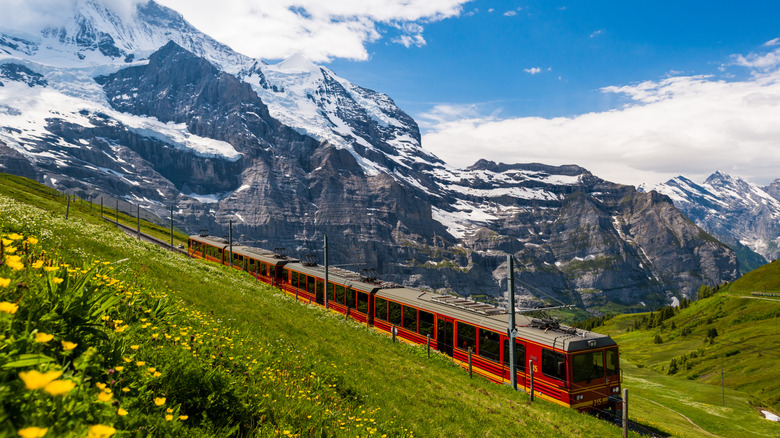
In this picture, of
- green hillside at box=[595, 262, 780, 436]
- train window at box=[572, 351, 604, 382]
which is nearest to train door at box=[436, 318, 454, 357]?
train window at box=[572, 351, 604, 382]

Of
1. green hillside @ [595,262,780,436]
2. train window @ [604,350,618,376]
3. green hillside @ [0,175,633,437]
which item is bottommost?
green hillside @ [595,262,780,436]

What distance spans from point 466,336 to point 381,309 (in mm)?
8566

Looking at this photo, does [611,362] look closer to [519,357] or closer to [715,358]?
[519,357]

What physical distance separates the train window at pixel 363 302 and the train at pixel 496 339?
0.26 ft

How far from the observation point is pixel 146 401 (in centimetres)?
434

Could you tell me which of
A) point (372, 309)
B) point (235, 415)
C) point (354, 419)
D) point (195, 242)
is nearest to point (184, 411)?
point (235, 415)

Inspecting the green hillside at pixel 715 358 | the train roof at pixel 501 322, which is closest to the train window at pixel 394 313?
the train roof at pixel 501 322

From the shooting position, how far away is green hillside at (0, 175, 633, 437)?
2684 mm

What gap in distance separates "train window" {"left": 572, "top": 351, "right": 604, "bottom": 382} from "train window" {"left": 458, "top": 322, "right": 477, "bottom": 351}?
5.67 metres

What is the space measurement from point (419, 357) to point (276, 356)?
12405mm

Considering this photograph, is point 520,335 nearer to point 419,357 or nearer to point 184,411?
point 419,357

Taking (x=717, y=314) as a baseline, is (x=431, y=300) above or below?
above

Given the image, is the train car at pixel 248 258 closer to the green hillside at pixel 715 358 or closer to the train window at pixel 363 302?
the train window at pixel 363 302

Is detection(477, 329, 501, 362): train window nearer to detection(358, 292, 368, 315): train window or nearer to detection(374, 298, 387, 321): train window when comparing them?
detection(374, 298, 387, 321): train window
